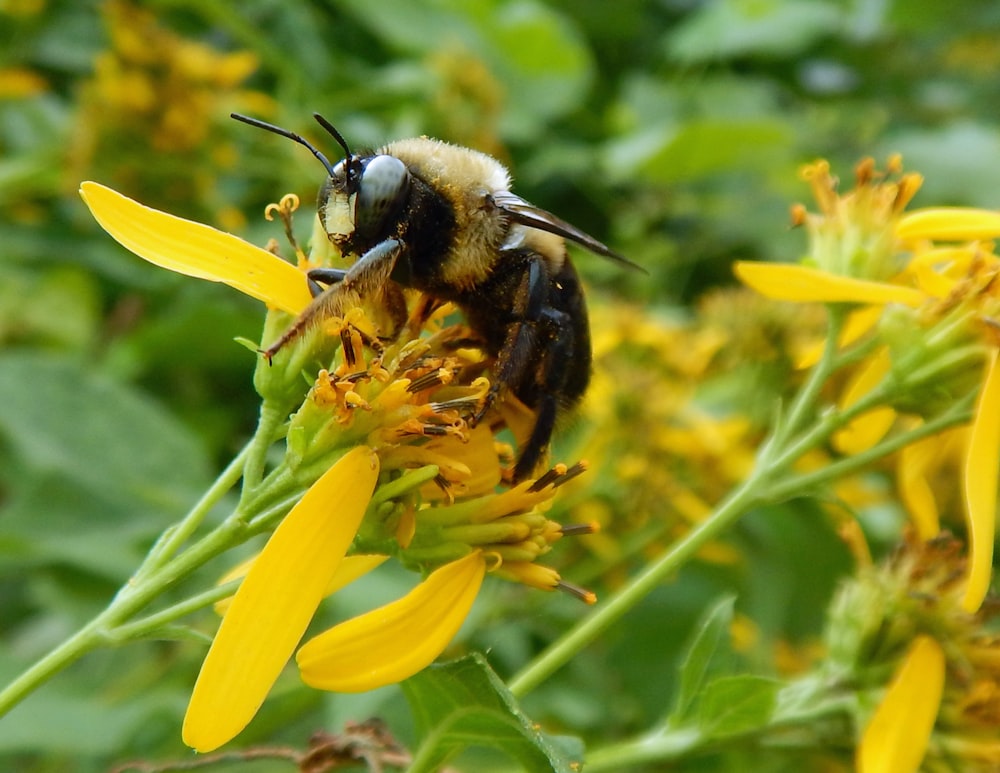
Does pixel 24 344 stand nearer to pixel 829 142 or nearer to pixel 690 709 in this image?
pixel 690 709

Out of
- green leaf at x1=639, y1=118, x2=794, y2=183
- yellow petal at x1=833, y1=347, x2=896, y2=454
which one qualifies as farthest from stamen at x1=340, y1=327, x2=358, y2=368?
green leaf at x1=639, y1=118, x2=794, y2=183

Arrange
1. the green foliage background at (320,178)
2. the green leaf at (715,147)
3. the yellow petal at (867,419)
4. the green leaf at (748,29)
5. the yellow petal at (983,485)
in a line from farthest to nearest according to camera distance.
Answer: the green leaf at (748,29)
the green leaf at (715,147)
the green foliage background at (320,178)
the yellow petal at (867,419)
the yellow petal at (983,485)

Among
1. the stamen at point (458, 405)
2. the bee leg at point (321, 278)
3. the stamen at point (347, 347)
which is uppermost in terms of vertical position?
the bee leg at point (321, 278)

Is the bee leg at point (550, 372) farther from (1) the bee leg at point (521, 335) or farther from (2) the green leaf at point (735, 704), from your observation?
(2) the green leaf at point (735, 704)

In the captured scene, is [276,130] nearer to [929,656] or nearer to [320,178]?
[929,656]

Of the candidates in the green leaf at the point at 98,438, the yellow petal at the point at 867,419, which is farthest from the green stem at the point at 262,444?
the green leaf at the point at 98,438

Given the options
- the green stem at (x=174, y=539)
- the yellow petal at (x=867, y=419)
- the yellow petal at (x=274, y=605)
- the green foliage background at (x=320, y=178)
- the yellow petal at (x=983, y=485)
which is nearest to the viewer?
the yellow petal at (x=274, y=605)

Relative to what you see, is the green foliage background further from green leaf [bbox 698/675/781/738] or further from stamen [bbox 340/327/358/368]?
stamen [bbox 340/327/358/368]

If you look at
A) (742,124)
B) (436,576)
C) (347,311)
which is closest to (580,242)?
(347,311)
